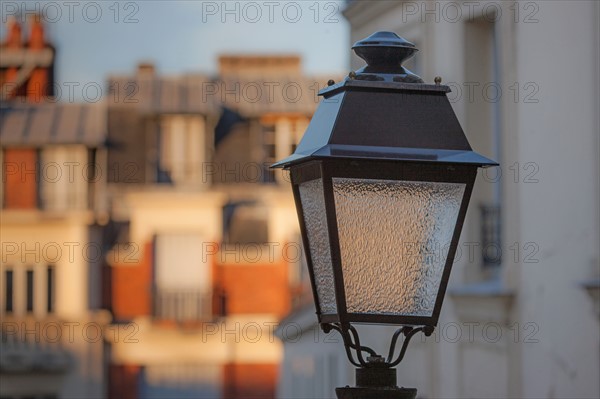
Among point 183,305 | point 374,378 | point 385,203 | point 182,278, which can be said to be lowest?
point 183,305

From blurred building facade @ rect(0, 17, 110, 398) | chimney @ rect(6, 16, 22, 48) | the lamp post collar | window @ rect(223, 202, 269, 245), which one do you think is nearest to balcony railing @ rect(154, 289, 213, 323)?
blurred building facade @ rect(0, 17, 110, 398)

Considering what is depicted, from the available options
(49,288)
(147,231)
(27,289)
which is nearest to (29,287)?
(27,289)

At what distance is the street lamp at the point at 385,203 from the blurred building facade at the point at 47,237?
30457mm

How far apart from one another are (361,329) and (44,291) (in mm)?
21392

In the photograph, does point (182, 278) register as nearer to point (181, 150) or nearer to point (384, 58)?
point (181, 150)

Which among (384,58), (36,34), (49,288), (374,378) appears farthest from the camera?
(36,34)

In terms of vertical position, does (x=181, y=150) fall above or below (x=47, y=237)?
above

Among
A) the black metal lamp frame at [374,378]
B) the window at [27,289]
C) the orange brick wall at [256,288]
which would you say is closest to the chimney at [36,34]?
the window at [27,289]

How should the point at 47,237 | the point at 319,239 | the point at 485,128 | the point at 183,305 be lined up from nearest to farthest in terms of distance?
the point at 319,239 < the point at 485,128 < the point at 47,237 < the point at 183,305

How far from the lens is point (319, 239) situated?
4809 millimetres

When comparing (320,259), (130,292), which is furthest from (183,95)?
(320,259)

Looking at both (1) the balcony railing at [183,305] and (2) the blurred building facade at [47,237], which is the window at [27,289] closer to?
(2) the blurred building facade at [47,237]

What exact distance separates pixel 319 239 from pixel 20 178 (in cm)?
3150

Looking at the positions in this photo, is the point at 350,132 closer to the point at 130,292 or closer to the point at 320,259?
the point at 320,259
